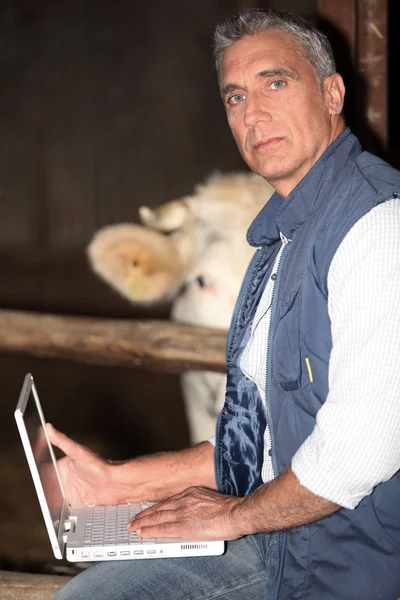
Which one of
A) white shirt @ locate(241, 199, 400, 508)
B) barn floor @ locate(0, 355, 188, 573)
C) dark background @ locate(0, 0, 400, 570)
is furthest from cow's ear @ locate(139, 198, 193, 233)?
dark background @ locate(0, 0, 400, 570)

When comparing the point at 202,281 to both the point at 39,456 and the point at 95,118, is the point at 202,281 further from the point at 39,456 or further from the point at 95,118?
the point at 95,118

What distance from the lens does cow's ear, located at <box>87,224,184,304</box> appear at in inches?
126

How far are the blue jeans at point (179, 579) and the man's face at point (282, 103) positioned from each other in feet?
2.11

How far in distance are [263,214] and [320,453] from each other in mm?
572

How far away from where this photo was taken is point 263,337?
4.77 feet

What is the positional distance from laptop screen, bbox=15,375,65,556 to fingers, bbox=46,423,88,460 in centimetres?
2

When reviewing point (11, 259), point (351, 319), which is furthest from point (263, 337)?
point (11, 259)

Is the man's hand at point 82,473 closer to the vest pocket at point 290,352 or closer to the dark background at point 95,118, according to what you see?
the vest pocket at point 290,352

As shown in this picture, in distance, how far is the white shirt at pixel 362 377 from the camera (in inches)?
44.0

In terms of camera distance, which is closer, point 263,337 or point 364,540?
point 364,540

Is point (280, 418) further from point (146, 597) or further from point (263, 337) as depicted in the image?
point (146, 597)

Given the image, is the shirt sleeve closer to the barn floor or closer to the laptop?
the laptop

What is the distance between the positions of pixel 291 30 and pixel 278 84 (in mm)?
93

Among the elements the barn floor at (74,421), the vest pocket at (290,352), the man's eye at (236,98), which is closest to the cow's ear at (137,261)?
the barn floor at (74,421)
